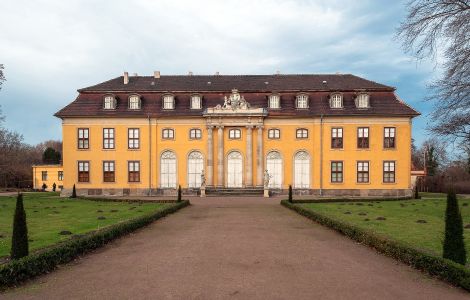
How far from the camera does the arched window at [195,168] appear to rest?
43031 millimetres

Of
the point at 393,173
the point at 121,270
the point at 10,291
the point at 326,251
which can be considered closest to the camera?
the point at 10,291

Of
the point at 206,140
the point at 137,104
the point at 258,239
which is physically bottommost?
the point at 258,239

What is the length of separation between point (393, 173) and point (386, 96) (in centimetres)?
737

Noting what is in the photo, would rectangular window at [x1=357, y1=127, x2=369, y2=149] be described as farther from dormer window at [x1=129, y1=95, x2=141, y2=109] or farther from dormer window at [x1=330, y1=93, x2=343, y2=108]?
dormer window at [x1=129, y1=95, x2=141, y2=109]

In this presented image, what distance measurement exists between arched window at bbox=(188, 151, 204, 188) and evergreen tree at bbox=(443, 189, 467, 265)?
114 ft

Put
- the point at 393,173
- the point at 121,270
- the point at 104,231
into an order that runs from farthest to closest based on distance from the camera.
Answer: the point at 393,173 → the point at 104,231 → the point at 121,270

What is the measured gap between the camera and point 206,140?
42.8m

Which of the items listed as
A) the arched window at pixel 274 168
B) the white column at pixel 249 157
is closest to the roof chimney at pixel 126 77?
the white column at pixel 249 157

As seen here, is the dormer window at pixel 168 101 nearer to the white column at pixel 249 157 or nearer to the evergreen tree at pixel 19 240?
the white column at pixel 249 157

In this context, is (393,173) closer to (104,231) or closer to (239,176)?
(239,176)

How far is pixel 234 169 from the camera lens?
43.2m

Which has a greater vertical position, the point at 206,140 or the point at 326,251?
the point at 206,140

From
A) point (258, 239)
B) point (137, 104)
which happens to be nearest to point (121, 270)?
point (258, 239)

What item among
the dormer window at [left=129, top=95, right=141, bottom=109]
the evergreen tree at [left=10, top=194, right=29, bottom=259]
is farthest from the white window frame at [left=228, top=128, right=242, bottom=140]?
the evergreen tree at [left=10, top=194, right=29, bottom=259]
